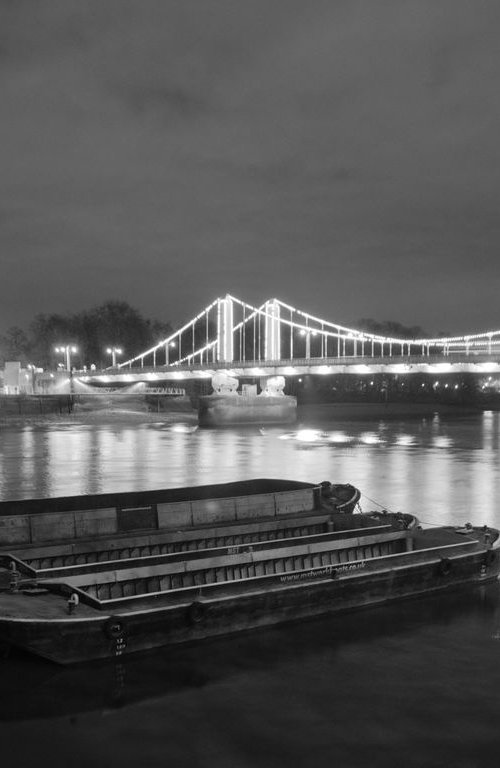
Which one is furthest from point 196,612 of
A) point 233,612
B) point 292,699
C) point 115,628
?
point 292,699

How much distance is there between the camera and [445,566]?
498 inches

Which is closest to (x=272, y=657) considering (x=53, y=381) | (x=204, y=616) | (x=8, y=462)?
(x=204, y=616)

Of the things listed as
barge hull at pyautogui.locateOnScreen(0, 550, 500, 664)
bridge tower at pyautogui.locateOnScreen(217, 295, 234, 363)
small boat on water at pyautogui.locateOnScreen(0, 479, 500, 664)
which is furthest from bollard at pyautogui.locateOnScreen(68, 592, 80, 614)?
bridge tower at pyautogui.locateOnScreen(217, 295, 234, 363)

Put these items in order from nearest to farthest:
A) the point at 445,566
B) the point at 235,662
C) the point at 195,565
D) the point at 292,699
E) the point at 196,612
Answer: the point at 292,699 < the point at 235,662 < the point at 196,612 < the point at 195,565 < the point at 445,566

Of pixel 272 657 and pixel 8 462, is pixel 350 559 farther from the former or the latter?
pixel 8 462

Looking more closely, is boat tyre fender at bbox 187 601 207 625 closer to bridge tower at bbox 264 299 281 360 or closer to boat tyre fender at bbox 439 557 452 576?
boat tyre fender at bbox 439 557 452 576

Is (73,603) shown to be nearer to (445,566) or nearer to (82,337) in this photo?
(445,566)

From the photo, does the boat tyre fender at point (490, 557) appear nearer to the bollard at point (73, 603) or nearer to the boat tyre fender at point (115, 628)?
the boat tyre fender at point (115, 628)

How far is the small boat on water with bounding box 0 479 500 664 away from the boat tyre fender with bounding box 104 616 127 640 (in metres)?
0.02

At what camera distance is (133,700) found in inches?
351

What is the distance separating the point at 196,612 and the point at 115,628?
1095 millimetres

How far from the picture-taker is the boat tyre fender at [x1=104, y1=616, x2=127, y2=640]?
31.4 feet

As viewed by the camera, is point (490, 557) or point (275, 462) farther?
point (275, 462)

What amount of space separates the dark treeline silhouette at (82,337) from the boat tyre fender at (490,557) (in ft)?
329
